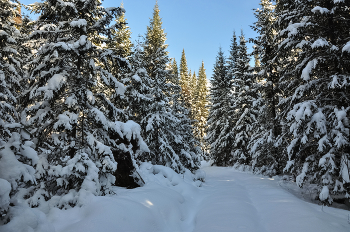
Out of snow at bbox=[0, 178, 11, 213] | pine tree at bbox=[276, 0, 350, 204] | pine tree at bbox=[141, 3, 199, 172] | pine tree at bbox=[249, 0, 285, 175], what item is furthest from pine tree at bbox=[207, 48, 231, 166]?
snow at bbox=[0, 178, 11, 213]

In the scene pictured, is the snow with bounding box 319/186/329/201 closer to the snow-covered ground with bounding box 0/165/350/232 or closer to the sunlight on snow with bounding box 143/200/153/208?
the snow-covered ground with bounding box 0/165/350/232

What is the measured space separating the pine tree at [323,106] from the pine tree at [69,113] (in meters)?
7.15

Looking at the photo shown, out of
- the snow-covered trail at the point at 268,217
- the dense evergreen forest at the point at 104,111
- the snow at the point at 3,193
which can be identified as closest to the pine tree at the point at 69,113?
the dense evergreen forest at the point at 104,111

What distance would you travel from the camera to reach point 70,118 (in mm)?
5742

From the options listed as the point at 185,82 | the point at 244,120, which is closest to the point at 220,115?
the point at 244,120

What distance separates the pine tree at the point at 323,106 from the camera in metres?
7.06

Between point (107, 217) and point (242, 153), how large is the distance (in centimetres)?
1837

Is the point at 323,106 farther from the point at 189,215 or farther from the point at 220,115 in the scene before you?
the point at 220,115

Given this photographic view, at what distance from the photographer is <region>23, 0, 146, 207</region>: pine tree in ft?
16.7

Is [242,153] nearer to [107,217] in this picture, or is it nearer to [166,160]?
[166,160]

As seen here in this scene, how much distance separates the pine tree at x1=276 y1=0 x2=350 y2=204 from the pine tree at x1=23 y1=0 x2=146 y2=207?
7.15m

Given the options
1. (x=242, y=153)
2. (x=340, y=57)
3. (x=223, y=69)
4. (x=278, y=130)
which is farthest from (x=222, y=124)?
(x=340, y=57)

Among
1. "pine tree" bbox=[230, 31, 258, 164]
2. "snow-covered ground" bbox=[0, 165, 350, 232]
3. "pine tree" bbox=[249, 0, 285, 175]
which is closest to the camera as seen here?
"snow-covered ground" bbox=[0, 165, 350, 232]

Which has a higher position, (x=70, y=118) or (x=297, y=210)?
(x=70, y=118)
